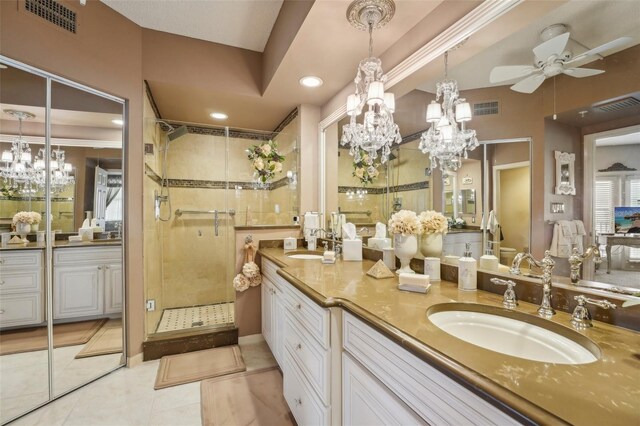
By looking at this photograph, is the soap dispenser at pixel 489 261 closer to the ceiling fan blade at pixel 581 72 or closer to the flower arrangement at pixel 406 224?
the flower arrangement at pixel 406 224

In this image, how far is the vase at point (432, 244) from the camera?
157cm

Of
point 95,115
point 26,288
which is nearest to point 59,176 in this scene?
point 95,115

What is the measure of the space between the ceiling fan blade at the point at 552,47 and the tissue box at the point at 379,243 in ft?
4.29

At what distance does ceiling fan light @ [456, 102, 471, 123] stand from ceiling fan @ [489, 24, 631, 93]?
20 centimetres

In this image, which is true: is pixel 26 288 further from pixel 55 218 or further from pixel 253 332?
pixel 253 332

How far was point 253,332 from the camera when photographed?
2.77 metres

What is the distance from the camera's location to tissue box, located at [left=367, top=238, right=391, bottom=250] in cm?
205

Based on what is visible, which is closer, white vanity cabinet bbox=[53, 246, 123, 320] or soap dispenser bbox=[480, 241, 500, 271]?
soap dispenser bbox=[480, 241, 500, 271]

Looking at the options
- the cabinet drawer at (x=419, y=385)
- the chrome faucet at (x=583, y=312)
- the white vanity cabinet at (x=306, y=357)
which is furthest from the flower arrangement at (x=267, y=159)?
the chrome faucet at (x=583, y=312)

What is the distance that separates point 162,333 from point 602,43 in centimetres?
336

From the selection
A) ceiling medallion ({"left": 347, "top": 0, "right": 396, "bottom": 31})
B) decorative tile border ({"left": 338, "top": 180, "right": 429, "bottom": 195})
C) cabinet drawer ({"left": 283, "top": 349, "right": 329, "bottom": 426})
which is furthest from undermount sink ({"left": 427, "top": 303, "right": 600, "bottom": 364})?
ceiling medallion ({"left": 347, "top": 0, "right": 396, "bottom": 31})

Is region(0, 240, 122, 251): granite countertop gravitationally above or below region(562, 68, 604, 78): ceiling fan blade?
below

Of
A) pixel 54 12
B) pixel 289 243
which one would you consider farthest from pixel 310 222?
pixel 54 12

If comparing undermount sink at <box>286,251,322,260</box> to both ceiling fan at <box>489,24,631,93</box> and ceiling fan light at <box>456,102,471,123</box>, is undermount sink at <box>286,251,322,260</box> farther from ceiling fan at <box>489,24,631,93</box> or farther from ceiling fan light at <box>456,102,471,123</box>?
ceiling fan at <box>489,24,631,93</box>
